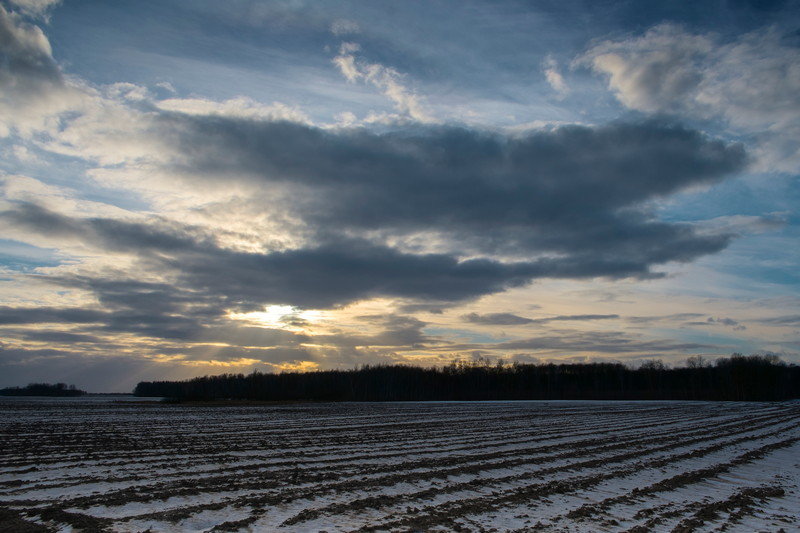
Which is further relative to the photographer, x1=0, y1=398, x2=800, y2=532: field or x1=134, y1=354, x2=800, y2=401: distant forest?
x1=134, y1=354, x2=800, y2=401: distant forest

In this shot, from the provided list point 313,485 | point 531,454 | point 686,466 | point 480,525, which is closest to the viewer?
point 480,525

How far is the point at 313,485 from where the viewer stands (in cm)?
1482

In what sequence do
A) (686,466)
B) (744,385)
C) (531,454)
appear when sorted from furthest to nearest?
(744,385) < (531,454) < (686,466)

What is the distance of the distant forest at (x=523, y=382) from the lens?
14950 centimetres

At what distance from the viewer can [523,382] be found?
579ft

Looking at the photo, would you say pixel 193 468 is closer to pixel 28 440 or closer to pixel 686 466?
pixel 28 440

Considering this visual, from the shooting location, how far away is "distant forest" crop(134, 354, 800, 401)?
490 feet

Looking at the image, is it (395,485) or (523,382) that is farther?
(523,382)

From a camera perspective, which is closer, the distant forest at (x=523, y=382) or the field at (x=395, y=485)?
the field at (x=395, y=485)

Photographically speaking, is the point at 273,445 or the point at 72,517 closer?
the point at 72,517

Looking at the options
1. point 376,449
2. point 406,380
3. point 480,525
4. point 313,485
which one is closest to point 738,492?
point 480,525

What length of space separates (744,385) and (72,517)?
148 m

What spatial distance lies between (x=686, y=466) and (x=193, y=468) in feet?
56.8

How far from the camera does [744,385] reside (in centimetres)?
12756
